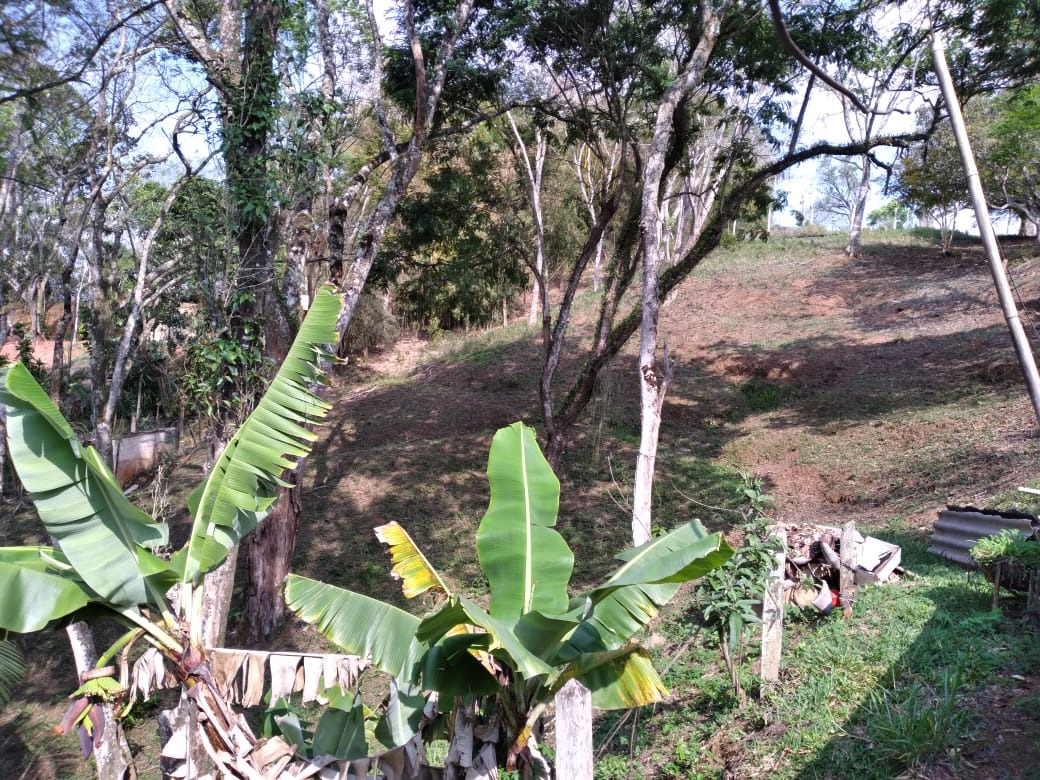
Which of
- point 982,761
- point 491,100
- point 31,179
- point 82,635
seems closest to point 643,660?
point 982,761

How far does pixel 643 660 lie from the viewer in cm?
390

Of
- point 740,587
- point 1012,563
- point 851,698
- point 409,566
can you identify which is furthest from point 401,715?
point 1012,563

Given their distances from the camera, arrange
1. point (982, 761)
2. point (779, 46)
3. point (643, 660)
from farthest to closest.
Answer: point (779, 46)
point (982, 761)
point (643, 660)

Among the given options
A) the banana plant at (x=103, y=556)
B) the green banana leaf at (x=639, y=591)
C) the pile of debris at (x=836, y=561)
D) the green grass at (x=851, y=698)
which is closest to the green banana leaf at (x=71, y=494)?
the banana plant at (x=103, y=556)

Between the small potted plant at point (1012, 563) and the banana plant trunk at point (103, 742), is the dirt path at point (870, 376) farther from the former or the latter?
the banana plant trunk at point (103, 742)

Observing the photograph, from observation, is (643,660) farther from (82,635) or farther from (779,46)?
(779,46)

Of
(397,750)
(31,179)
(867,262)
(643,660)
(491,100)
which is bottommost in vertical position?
(397,750)

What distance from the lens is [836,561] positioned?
25.6 ft

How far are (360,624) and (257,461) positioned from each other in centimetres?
109

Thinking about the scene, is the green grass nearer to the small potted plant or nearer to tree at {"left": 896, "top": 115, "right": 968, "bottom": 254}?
the small potted plant

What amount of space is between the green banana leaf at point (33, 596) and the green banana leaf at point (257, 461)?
501 millimetres

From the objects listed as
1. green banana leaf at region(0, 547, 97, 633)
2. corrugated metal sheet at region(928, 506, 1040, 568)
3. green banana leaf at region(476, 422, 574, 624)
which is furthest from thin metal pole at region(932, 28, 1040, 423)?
green banana leaf at region(0, 547, 97, 633)

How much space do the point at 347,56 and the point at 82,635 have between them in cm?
1095

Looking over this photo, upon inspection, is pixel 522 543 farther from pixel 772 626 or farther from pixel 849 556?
pixel 849 556
